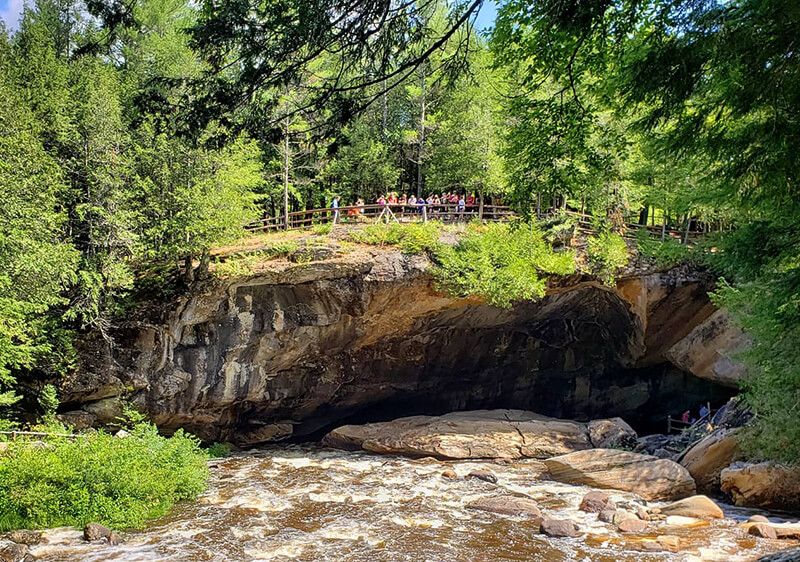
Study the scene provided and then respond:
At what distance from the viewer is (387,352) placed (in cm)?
2188

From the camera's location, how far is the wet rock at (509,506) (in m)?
12.3

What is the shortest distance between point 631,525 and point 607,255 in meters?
9.35

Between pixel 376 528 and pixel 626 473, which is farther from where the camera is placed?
pixel 626 473

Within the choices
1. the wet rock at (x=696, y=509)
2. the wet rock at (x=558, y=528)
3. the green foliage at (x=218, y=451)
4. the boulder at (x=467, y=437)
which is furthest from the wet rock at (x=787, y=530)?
the green foliage at (x=218, y=451)

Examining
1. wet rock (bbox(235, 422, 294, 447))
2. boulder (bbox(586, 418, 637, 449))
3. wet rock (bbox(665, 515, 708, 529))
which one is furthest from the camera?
wet rock (bbox(235, 422, 294, 447))

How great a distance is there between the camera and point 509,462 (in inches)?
689

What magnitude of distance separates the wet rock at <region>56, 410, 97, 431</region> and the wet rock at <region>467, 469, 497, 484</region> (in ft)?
35.2

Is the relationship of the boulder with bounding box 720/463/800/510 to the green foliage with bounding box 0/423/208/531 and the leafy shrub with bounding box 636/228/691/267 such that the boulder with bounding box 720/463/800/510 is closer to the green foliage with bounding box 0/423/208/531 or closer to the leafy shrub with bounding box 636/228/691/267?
A: the leafy shrub with bounding box 636/228/691/267

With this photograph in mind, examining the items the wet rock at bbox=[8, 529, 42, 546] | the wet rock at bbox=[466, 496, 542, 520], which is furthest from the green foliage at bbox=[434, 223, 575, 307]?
the wet rock at bbox=[8, 529, 42, 546]

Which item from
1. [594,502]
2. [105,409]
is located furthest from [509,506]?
[105,409]

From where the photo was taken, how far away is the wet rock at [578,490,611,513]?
40.9ft

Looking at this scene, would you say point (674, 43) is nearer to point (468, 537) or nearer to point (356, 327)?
point (468, 537)

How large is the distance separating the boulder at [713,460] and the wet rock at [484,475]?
5.00 metres

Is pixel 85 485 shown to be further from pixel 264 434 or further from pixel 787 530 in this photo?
pixel 787 530
